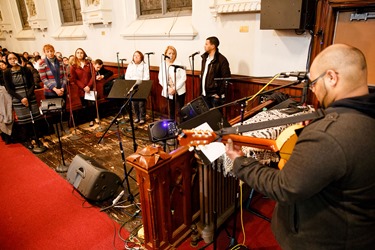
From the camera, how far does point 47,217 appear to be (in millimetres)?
2668

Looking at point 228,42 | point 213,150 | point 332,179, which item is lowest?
point 213,150

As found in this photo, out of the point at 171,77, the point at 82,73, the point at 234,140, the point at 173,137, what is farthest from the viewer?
the point at 82,73

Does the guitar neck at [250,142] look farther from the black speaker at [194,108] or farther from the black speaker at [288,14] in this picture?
the black speaker at [288,14]

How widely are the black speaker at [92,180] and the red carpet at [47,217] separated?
17 centimetres

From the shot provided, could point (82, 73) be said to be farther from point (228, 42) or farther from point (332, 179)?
point (332, 179)

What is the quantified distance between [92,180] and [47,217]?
59cm

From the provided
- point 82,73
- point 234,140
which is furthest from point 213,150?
point 82,73

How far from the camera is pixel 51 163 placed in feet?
12.5

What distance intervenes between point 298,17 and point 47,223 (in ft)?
12.0

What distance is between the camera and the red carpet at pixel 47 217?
2.34 m

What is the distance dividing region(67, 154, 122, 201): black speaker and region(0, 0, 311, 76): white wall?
2.74 meters

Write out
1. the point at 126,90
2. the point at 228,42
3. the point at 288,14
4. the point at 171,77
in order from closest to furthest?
the point at 288,14 < the point at 126,90 < the point at 228,42 < the point at 171,77

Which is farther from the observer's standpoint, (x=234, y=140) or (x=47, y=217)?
(x=47, y=217)

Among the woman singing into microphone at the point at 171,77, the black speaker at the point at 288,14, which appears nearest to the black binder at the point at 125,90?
the woman singing into microphone at the point at 171,77
